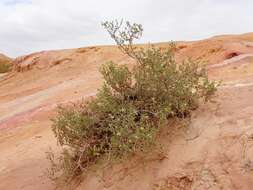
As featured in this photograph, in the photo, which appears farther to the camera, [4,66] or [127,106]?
[4,66]

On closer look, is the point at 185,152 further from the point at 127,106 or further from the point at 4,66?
the point at 4,66

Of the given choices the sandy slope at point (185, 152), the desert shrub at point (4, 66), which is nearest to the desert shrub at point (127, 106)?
the sandy slope at point (185, 152)

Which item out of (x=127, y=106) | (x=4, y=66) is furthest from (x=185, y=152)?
(x=4, y=66)

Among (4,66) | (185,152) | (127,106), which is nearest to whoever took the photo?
(185,152)

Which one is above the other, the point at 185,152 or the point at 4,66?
the point at 185,152

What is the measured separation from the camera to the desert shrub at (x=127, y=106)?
599cm

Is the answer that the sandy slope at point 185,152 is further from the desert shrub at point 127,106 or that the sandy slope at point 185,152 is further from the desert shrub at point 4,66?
the desert shrub at point 4,66

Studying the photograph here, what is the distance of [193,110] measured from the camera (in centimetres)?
625

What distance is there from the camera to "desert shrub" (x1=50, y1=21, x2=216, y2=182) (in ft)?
19.7

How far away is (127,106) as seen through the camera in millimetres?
6086

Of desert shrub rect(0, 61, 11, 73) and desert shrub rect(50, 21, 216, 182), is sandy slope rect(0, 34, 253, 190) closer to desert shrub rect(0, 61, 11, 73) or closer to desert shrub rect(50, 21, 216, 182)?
desert shrub rect(50, 21, 216, 182)

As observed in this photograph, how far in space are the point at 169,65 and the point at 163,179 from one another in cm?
145

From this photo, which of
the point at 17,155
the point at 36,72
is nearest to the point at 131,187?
the point at 17,155

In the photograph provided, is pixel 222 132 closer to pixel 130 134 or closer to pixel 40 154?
pixel 130 134
